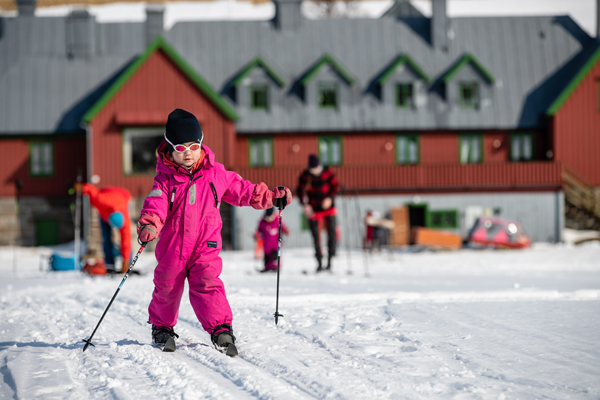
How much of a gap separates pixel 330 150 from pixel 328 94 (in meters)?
2.11

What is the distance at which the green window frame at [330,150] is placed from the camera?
81.6 feet

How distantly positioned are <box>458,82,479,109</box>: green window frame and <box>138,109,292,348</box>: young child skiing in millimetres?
21936

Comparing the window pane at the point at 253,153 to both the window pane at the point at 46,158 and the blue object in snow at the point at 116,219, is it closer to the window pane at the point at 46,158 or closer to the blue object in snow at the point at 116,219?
the window pane at the point at 46,158

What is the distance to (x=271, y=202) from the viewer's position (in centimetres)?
502

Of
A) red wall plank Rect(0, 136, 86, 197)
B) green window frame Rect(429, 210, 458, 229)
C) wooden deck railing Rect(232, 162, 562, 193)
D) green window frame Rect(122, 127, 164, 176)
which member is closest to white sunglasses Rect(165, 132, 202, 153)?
green window frame Rect(122, 127, 164, 176)

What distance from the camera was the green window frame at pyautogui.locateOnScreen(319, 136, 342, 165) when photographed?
24875 mm

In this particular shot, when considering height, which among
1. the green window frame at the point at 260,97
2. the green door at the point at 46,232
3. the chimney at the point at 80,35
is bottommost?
the green door at the point at 46,232

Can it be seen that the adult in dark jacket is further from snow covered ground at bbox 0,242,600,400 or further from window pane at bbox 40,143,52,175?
window pane at bbox 40,143,52,175

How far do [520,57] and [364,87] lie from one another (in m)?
6.59

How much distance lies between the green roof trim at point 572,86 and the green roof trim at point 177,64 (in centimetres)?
1184

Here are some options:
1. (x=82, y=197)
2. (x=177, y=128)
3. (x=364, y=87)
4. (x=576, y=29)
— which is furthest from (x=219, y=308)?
(x=576, y=29)

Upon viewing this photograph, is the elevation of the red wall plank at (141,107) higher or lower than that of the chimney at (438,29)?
Result: lower

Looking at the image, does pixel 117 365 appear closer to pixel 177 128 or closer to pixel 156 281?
pixel 156 281

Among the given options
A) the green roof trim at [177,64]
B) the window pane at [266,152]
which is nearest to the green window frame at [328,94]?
the window pane at [266,152]
